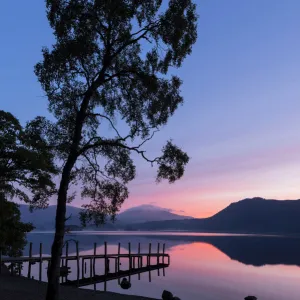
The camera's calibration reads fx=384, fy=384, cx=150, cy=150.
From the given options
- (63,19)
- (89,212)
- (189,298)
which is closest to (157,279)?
(189,298)

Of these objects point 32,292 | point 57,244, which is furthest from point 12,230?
point 57,244

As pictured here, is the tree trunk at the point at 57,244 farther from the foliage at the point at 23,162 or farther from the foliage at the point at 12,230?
the foliage at the point at 12,230

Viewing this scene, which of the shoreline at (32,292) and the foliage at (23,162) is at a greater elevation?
the foliage at (23,162)

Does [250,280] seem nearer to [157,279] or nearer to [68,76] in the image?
[157,279]

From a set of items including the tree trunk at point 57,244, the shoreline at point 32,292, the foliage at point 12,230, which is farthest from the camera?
the foliage at point 12,230

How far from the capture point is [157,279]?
6072 centimetres

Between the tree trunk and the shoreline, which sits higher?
the tree trunk

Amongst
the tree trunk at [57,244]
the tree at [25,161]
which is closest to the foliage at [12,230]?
the tree at [25,161]

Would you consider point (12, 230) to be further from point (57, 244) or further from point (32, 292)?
point (57, 244)

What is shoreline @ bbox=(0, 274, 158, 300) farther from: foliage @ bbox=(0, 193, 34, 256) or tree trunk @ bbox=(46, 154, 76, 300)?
tree trunk @ bbox=(46, 154, 76, 300)

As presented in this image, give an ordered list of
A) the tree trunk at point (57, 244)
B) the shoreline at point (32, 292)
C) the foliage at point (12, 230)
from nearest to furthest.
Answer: the tree trunk at point (57, 244) < the shoreline at point (32, 292) < the foliage at point (12, 230)

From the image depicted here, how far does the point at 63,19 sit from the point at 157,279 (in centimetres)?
5140

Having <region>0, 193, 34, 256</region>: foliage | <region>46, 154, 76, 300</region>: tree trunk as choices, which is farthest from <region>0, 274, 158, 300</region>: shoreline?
<region>46, 154, 76, 300</region>: tree trunk

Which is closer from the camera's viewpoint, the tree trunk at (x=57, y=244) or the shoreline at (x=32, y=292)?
the tree trunk at (x=57, y=244)
